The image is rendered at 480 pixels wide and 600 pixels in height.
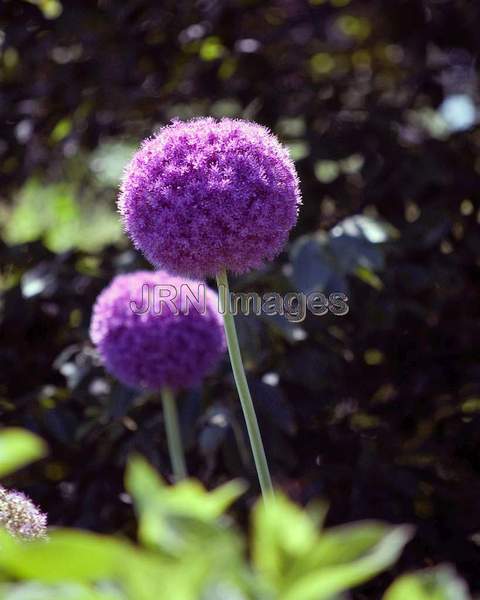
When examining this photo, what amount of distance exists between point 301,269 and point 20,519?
3.39ft

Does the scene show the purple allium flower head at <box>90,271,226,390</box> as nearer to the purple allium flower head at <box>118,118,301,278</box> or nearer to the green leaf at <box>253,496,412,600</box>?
the purple allium flower head at <box>118,118,301,278</box>

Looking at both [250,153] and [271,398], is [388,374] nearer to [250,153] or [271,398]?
[271,398]

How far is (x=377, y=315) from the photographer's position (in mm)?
2193

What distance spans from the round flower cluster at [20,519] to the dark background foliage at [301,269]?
910mm

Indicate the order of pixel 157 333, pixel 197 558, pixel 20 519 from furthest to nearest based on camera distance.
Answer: pixel 157 333, pixel 20 519, pixel 197 558

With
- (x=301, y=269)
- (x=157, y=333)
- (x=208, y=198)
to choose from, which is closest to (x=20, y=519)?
(x=208, y=198)

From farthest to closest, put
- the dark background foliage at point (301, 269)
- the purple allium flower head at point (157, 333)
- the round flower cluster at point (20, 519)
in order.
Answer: the dark background foliage at point (301, 269) → the purple allium flower head at point (157, 333) → the round flower cluster at point (20, 519)

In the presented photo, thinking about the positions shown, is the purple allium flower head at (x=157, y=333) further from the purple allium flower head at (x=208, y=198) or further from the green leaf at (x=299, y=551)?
the green leaf at (x=299, y=551)

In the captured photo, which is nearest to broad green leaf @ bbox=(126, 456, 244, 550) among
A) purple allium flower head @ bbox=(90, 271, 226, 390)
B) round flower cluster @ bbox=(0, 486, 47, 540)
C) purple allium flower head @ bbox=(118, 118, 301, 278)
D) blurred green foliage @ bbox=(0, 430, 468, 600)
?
blurred green foliage @ bbox=(0, 430, 468, 600)

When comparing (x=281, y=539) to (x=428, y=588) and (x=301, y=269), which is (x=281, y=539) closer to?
(x=428, y=588)

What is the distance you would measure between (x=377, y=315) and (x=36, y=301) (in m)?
0.89

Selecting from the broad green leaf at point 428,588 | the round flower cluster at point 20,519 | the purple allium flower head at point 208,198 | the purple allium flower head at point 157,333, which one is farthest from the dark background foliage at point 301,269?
the broad green leaf at point 428,588

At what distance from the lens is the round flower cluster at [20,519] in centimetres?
98

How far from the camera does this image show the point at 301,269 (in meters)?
1.92
